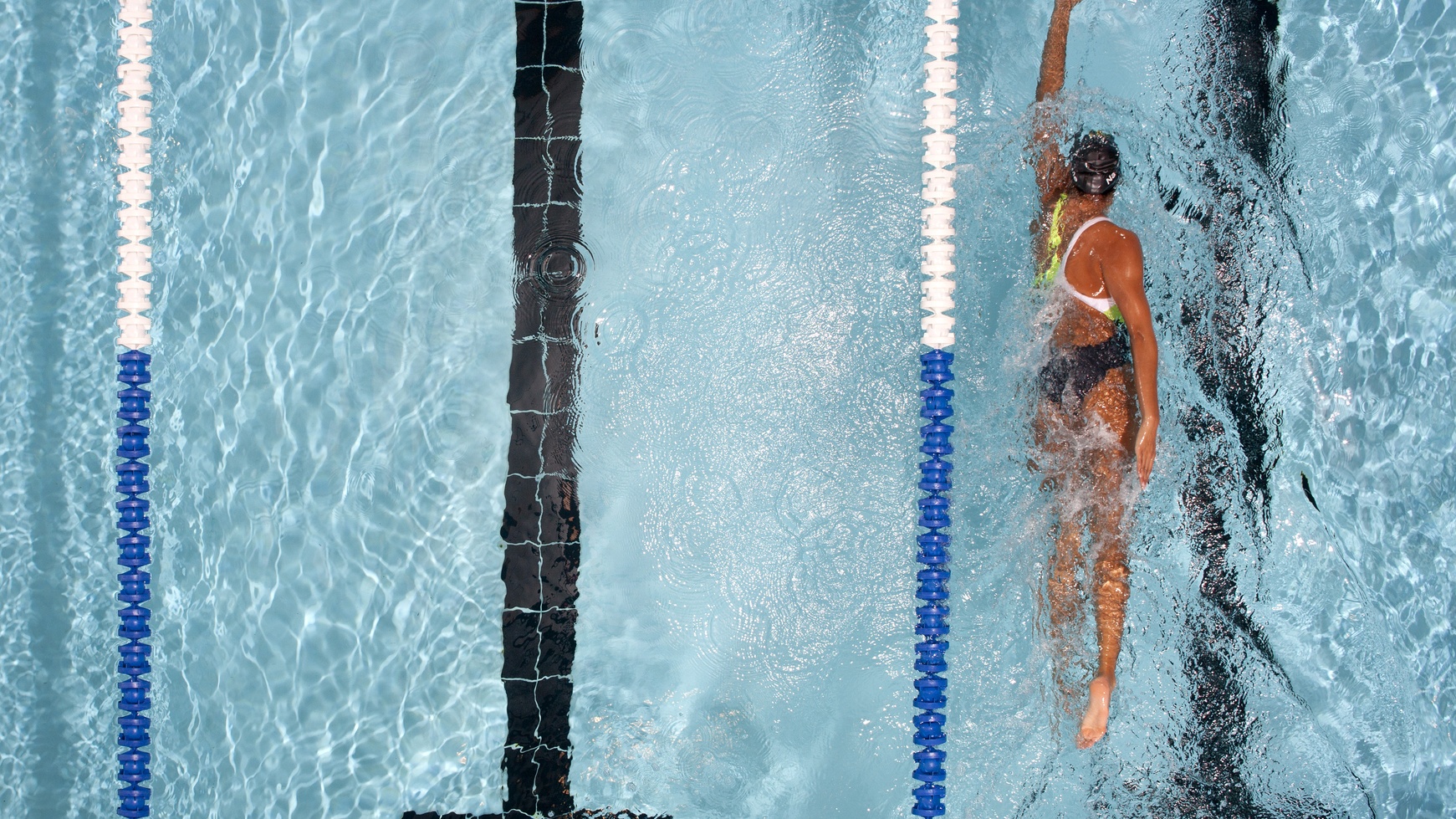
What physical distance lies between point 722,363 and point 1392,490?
2250 mm

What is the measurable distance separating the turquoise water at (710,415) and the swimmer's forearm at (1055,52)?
0.09 m

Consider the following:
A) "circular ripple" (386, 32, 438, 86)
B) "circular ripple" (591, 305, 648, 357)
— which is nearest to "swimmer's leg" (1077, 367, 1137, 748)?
"circular ripple" (591, 305, 648, 357)

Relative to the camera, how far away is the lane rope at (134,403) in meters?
2.87

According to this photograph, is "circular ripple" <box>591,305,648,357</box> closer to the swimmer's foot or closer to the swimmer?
the swimmer

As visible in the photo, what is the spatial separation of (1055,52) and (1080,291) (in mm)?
811

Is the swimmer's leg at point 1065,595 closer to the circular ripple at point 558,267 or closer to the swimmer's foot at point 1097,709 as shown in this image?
the swimmer's foot at point 1097,709

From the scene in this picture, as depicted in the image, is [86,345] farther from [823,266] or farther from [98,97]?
[823,266]

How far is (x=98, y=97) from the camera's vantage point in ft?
9.75

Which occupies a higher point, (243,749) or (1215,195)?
(1215,195)

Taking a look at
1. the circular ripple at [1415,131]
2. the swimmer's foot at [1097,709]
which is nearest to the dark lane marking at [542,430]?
the swimmer's foot at [1097,709]

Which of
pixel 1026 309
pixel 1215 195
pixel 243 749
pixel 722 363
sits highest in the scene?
pixel 1215 195

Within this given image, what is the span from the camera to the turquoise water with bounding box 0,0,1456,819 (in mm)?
2916

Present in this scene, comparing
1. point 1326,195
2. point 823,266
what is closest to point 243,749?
point 823,266

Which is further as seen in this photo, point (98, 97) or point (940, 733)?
point (98, 97)
